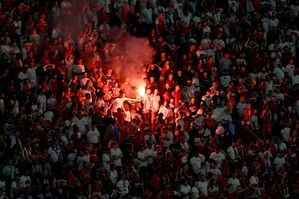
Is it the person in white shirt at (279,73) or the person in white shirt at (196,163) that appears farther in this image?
the person in white shirt at (279,73)

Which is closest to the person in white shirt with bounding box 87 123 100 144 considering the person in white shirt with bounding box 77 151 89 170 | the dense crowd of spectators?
the dense crowd of spectators

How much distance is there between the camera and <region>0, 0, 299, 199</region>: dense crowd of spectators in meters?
28.9

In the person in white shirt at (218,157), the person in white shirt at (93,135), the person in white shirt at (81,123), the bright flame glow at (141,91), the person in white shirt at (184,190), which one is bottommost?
the person in white shirt at (184,190)

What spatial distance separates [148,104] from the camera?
106ft

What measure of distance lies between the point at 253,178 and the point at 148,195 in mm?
3784

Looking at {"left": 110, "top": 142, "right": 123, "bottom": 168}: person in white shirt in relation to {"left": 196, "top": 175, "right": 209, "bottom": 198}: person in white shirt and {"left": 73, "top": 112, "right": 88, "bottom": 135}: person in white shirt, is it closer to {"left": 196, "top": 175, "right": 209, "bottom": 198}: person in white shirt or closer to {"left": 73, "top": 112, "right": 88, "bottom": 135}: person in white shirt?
{"left": 73, "top": 112, "right": 88, "bottom": 135}: person in white shirt

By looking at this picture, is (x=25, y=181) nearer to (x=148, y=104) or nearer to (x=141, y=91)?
(x=148, y=104)

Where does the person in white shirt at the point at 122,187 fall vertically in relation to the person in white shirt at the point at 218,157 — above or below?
below

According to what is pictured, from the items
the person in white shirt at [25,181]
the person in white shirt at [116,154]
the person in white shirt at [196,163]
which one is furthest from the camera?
the person in white shirt at [196,163]

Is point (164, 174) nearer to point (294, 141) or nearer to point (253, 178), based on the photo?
point (253, 178)

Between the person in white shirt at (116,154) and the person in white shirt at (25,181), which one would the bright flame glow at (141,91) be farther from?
the person in white shirt at (25,181)

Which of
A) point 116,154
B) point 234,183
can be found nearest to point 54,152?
point 116,154

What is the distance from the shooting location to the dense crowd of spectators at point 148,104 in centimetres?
2886

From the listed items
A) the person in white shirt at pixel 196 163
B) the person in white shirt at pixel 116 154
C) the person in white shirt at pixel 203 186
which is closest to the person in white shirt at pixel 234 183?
the person in white shirt at pixel 203 186
